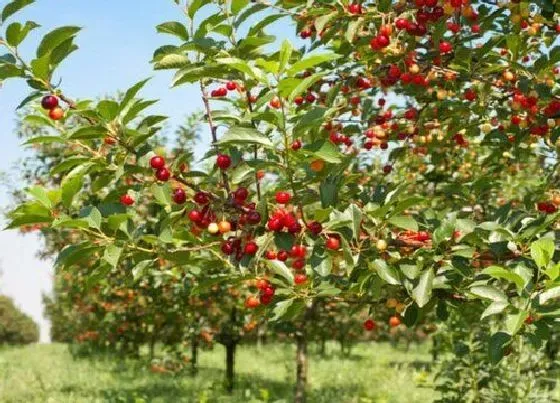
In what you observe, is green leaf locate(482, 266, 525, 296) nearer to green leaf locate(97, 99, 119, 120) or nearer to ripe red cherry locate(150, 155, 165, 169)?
ripe red cherry locate(150, 155, 165, 169)

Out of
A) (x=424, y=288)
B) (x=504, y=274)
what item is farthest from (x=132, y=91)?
(x=504, y=274)

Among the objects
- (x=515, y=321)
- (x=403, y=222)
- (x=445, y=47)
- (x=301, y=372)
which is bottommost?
(x=301, y=372)

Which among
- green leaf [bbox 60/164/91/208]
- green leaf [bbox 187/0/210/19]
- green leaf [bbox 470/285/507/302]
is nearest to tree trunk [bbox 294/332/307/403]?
green leaf [bbox 470/285/507/302]

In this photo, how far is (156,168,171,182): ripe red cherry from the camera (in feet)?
9.21

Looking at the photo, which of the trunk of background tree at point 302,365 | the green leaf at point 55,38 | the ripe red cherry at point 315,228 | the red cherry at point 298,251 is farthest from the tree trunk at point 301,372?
the green leaf at point 55,38

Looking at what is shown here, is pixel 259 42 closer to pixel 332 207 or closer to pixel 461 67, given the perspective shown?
pixel 332 207

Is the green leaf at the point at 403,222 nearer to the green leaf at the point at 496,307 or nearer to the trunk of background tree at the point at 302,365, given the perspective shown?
the green leaf at the point at 496,307

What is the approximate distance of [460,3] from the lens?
3.57 metres

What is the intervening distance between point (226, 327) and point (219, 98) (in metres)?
11.6

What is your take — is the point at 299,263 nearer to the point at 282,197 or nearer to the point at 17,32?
the point at 282,197

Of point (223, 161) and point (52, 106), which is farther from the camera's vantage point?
point (223, 161)

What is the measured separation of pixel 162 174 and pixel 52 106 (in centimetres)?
56

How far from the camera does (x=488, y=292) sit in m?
2.71

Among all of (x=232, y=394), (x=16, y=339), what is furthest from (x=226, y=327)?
(x=16, y=339)
